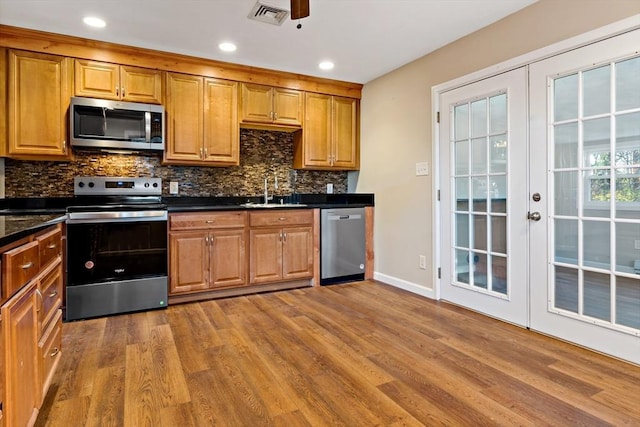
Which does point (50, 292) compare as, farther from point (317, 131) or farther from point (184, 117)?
point (317, 131)

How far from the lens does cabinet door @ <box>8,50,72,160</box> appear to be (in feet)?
10.1

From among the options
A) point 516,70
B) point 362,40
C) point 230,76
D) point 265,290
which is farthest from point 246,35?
point 265,290

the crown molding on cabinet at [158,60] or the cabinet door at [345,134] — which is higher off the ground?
the crown molding on cabinet at [158,60]

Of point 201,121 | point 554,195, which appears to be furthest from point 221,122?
point 554,195

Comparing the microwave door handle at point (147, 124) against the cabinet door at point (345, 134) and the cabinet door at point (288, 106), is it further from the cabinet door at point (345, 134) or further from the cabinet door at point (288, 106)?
the cabinet door at point (345, 134)

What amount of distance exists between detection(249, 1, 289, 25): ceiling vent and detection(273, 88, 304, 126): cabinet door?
4.04ft

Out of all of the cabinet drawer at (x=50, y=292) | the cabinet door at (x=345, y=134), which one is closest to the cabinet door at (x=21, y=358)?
the cabinet drawer at (x=50, y=292)

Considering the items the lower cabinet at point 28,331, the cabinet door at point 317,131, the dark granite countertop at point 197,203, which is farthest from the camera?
the cabinet door at point 317,131

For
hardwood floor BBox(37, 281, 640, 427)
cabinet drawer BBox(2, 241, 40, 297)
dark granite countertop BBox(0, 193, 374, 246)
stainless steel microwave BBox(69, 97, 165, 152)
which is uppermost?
stainless steel microwave BBox(69, 97, 165, 152)

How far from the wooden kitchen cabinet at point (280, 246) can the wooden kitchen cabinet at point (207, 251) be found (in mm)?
125

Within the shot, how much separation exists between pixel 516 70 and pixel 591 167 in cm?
93

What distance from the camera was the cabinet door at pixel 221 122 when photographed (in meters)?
3.79

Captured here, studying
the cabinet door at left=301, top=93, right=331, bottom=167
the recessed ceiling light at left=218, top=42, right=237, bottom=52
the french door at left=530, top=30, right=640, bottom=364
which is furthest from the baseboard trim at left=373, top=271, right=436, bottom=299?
the recessed ceiling light at left=218, top=42, right=237, bottom=52

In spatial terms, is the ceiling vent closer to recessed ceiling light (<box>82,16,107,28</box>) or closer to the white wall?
recessed ceiling light (<box>82,16,107,28</box>)
